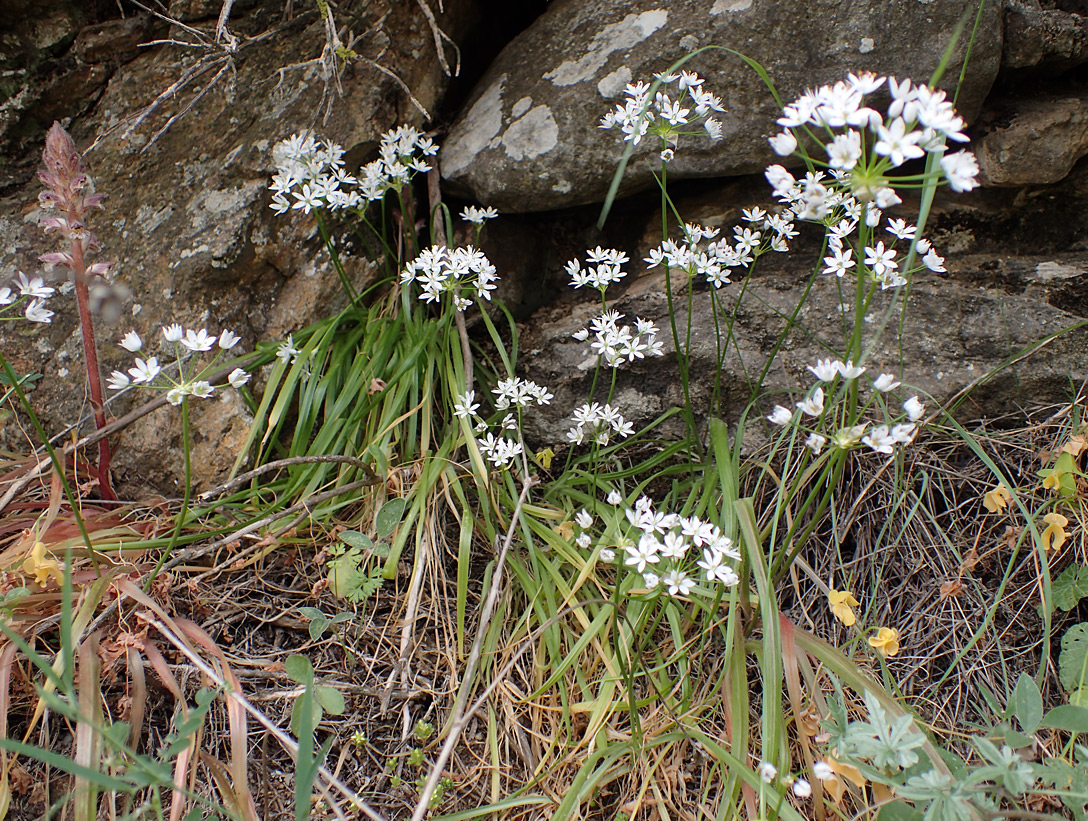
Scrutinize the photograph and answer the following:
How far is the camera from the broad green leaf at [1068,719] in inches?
53.2

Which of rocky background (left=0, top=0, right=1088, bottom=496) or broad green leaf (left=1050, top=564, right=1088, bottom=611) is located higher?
rocky background (left=0, top=0, right=1088, bottom=496)

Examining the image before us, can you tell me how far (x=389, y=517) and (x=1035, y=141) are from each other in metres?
2.42

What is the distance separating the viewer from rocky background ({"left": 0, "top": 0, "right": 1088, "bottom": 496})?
230 cm

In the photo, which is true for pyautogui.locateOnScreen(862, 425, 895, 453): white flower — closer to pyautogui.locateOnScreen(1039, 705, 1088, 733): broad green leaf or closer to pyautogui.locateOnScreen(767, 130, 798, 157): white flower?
pyautogui.locateOnScreen(767, 130, 798, 157): white flower

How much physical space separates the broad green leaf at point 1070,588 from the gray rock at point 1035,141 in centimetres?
135

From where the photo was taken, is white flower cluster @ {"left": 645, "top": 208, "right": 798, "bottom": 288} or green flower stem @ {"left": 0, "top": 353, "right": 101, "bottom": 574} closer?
green flower stem @ {"left": 0, "top": 353, "right": 101, "bottom": 574}

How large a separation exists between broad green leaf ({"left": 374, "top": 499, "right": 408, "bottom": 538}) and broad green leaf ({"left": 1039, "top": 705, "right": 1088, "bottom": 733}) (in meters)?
1.55

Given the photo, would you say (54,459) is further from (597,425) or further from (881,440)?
(881,440)

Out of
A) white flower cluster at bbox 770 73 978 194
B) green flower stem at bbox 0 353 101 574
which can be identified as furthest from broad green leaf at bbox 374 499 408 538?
white flower cluster at bbox 770 73 978 194

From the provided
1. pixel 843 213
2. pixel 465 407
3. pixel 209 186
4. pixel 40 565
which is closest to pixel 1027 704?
pixel 843 213

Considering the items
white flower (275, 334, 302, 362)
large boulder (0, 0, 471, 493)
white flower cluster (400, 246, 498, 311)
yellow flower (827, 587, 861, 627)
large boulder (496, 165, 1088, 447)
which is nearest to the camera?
yellow flower (827, 587, 861, 627)

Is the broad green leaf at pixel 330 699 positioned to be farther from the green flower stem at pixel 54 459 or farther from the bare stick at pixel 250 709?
the green flower stem at pixel 54 459

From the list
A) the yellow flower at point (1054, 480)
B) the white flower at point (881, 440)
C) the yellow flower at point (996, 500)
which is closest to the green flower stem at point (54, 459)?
the white flower at point (881, 440)

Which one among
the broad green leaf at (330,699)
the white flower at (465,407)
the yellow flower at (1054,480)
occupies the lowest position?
the yellow flower at (1054,480)
